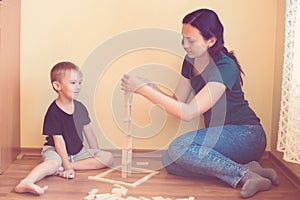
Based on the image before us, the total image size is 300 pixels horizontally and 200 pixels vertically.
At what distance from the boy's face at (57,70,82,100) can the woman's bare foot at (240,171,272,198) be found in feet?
2.28

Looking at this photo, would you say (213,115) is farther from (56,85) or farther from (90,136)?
(56,85)

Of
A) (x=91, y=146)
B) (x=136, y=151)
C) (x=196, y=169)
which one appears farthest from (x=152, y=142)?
(x=196, y=169)

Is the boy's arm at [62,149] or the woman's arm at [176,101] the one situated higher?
the woman's arm at [176,101]

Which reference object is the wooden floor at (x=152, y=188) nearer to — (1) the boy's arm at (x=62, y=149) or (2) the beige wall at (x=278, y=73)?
(1) the boy's arm at (x=62, y=149)

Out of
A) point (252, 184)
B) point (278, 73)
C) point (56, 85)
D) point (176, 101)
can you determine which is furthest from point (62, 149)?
point (278, 73)

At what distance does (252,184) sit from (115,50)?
0.80m

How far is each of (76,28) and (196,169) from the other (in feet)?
2.52

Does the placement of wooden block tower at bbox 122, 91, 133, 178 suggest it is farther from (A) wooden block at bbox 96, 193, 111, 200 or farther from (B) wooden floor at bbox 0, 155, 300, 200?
(A) wooden block at bbox 96, 193, 111, 200

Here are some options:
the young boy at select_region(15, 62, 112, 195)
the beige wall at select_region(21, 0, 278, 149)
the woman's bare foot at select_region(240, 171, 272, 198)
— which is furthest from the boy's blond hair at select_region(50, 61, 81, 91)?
the woman's bare foot at select_region(240, 171, 272, 198)

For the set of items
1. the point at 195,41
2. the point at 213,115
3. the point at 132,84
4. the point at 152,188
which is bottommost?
the point at 152,188

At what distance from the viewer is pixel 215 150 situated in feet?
5.62

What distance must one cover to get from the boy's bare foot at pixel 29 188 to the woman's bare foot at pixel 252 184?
627 millimetres

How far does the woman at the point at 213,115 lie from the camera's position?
1645mm

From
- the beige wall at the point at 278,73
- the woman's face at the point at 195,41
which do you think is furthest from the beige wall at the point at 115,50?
the woman's face at the point at 195,41
